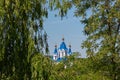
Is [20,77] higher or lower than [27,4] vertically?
lower

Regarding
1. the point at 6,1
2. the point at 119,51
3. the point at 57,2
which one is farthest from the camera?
the point at 119,51

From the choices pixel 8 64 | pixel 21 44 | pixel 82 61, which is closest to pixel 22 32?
pixel 21 44

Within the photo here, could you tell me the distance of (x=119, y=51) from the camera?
1816cm

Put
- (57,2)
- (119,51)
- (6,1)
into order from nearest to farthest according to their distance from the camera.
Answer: (6,1) → (57,2) → (119,51)

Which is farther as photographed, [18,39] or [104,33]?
[104,33]

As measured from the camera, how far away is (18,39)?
10.5 meters

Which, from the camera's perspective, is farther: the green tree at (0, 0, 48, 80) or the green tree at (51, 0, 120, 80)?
the green tree at (51, 0, 120, 80)

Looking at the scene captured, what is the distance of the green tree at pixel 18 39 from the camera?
33.7ft

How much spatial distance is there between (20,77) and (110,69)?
8.61m

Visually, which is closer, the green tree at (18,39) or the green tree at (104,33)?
the green tree at (18,39)

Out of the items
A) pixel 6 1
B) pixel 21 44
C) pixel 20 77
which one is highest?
pixel 6 1

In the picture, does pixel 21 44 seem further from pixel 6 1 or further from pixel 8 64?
pixel 6 1

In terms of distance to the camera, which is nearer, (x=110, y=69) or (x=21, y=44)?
(x=21, y=44)

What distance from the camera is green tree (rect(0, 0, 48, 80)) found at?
10266mm
